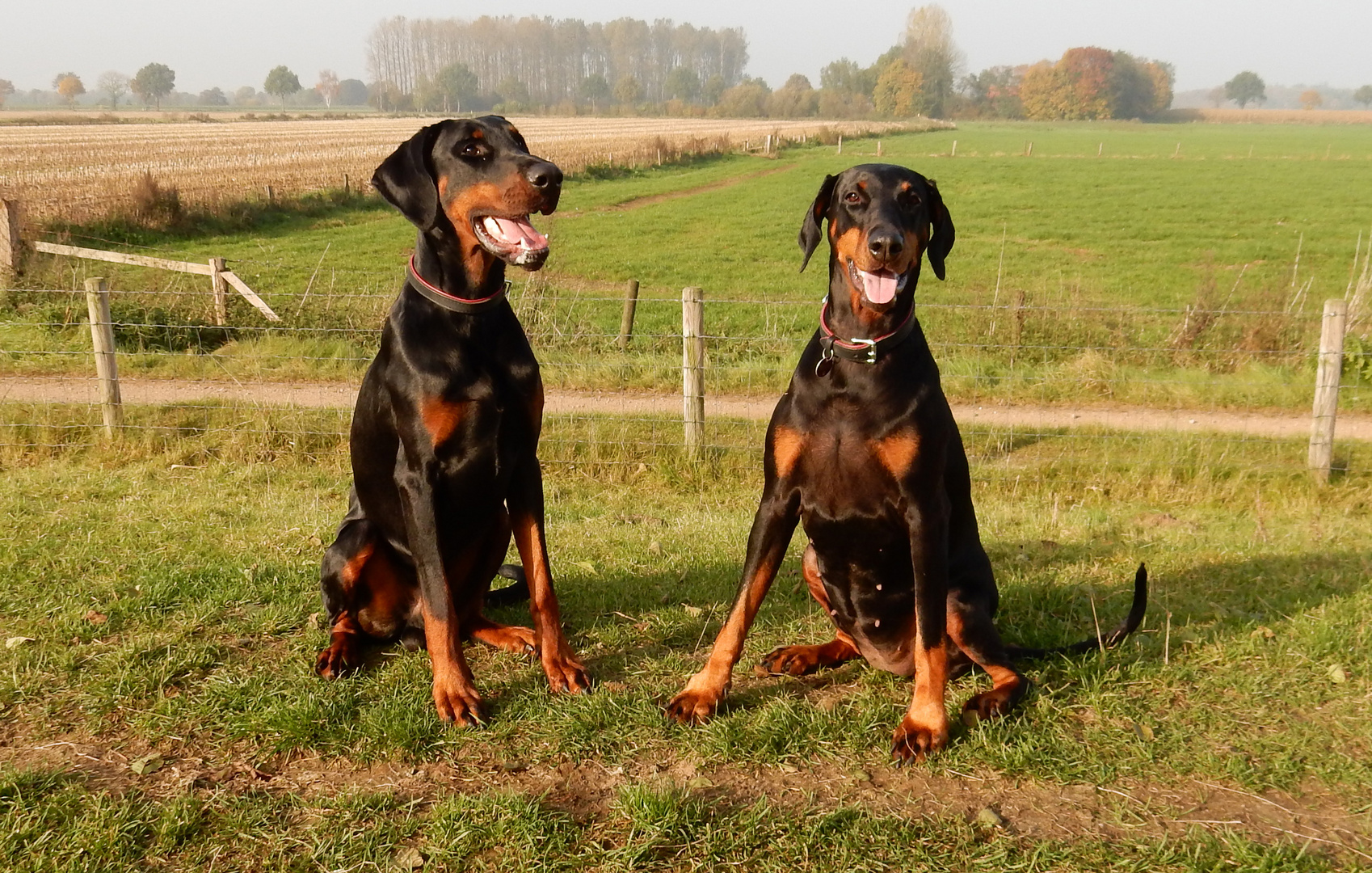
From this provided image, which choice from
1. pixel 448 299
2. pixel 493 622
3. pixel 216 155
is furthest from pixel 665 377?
pixel 216 155

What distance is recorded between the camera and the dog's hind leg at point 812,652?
357 cm

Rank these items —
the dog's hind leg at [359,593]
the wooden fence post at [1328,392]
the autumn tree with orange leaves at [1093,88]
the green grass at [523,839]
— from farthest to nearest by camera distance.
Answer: the autumn tree with orange leaves at [1093,88], the wooden fence post at [1328,392], the dog's hind leg at [359,593], the green grass at [523,839]

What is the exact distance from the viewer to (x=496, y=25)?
346 ft

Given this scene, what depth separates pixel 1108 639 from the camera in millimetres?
3693

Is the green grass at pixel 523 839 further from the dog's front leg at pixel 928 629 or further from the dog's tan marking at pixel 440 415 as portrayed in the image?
the dog's tan marking at pixel 440 415

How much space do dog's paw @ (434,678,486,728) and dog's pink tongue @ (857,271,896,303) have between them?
5.87 feet

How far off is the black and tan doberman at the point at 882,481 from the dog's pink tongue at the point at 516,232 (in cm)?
90

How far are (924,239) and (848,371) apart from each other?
1.68 ft

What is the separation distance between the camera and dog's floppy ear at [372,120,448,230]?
323 cm

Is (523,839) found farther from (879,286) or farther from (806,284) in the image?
(806,284)

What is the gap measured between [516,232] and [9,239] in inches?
490

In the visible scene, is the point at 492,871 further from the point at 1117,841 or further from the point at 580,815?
the point at 1117,841

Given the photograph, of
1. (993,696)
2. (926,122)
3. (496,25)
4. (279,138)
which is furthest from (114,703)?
(496,25)

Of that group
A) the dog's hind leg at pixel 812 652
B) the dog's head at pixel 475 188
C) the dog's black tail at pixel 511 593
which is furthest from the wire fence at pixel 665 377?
the dog's head at pixel 475 188
